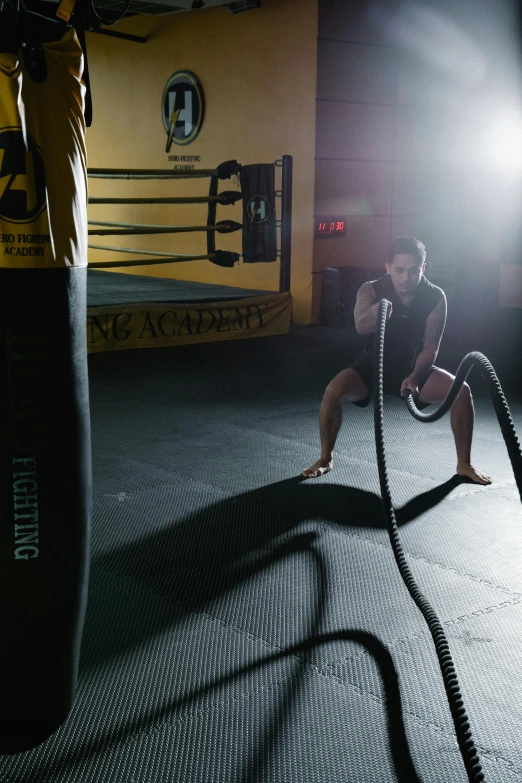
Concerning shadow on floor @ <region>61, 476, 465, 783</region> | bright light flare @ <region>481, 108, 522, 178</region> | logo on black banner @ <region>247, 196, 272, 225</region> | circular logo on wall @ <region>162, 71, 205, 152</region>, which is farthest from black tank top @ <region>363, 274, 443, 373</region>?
circular logo on wall @ <region>162, 71, 205, 152</region>

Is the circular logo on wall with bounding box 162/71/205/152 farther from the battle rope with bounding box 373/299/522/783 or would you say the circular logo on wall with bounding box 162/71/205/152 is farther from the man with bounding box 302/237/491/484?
the battle rope with bounding box 373/299/522/783

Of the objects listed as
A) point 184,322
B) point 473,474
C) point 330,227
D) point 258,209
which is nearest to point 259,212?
point 258,209

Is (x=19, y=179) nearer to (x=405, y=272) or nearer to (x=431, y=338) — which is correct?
(x=405, y=272)

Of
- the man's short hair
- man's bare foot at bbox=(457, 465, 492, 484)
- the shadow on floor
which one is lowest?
the shadow on floor

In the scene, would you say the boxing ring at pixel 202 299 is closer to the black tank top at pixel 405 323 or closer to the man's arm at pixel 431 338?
the black tank top at pixel 405 323

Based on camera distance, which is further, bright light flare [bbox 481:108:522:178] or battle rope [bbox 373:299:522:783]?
bright light flare [bbox 481:108:522:178]

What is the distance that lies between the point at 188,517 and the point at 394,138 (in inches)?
241

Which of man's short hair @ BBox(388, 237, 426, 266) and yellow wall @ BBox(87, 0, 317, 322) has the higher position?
yellow wall @ BBox(87, 0, 317, 322)

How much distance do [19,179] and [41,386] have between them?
0.37m

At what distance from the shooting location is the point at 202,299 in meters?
6.85

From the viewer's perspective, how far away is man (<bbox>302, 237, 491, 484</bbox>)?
347cm

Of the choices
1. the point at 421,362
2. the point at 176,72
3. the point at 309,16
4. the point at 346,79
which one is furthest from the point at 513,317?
the point at 421,362

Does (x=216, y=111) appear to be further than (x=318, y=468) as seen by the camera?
Yes

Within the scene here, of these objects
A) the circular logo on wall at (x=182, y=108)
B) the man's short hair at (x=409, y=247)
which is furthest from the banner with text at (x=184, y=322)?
the man's short hair at (x=409, y=247)
